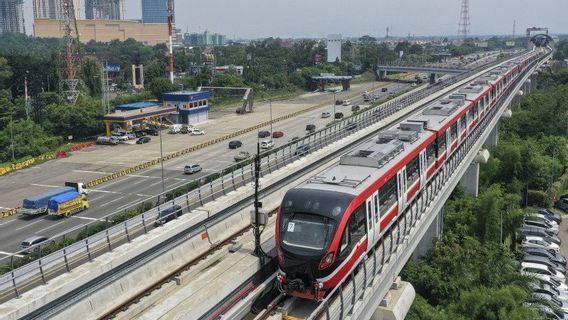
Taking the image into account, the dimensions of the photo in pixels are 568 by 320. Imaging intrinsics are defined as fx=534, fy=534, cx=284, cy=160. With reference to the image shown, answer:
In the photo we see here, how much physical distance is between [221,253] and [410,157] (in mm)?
8073

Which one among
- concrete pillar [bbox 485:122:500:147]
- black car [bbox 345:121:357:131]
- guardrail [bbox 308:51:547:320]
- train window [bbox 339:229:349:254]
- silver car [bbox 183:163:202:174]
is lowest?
silver car [bbox 183:163:202:174]

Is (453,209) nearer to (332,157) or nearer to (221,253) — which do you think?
(332,157)

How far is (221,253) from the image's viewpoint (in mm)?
17125

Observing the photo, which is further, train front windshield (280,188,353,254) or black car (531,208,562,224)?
black car (531,208,562,224)

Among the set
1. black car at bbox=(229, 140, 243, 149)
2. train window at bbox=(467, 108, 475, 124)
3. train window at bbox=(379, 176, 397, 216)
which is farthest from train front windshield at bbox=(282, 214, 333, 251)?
black car at bbox=(229, 140, 243, 149)

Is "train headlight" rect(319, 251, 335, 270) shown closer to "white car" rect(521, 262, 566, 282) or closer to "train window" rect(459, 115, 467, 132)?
"white car" rect(521, 262, 566, 282)

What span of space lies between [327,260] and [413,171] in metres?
8.66

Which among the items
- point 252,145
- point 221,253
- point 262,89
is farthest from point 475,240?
point 262,89

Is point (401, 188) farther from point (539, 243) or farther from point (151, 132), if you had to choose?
point (151, 132)

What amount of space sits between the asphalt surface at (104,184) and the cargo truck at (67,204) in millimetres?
475

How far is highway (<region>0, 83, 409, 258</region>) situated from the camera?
32.4m

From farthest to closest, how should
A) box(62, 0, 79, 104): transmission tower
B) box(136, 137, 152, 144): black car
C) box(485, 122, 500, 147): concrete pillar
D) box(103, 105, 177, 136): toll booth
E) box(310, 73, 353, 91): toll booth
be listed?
box(310, 73, 353, 91): toll booth < box(62, 0, 79, 104): transmission tower < box(103, 105, 177, 136): toll booth < box(136, 137, 152, 144): black car < box(485, 122, 500, 147): concrete pillar

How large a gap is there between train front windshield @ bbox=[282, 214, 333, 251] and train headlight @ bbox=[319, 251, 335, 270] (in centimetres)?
21

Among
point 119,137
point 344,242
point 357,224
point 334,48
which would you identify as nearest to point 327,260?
point 344,242
